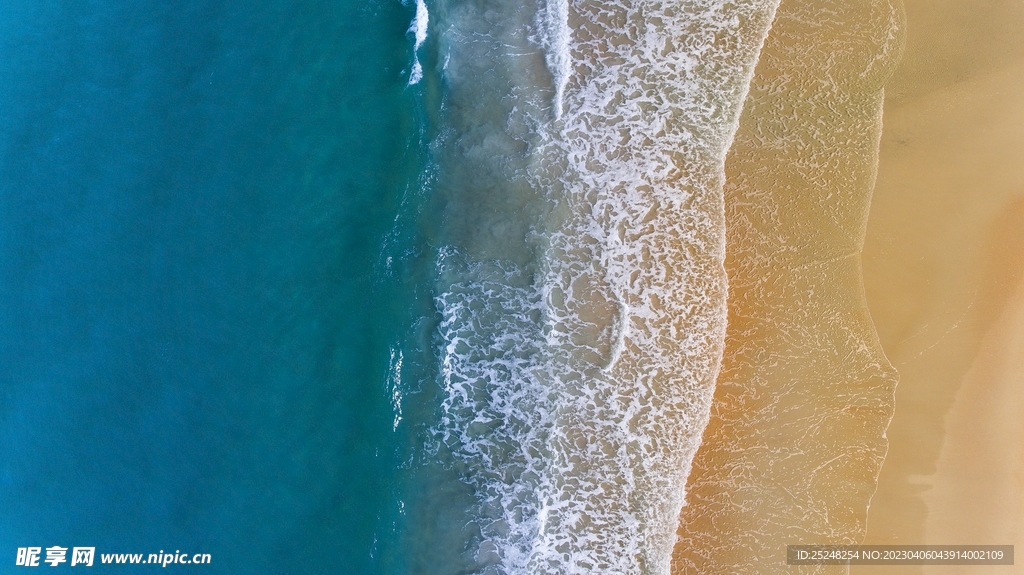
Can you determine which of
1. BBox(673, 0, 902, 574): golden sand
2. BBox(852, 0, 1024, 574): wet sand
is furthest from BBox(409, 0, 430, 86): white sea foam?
BBox(852, 0, 1024, 574): wet sand

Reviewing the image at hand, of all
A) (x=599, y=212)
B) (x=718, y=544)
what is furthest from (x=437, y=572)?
(x=599, y=212)

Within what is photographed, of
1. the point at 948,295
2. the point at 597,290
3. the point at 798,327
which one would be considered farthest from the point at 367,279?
the point at 948,295

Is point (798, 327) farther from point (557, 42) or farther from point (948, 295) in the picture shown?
point (557, 42)

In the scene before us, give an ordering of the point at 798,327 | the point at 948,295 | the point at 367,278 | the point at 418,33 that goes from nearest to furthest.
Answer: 1. the point at 798,327
2. the point at 948,295
3. the point at 367,278
4. the point at 418,33

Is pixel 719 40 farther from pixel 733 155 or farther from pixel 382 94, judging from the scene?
pixel 382 94

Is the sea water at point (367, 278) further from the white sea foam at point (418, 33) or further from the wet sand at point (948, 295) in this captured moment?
the wet sand at point (948, 295)

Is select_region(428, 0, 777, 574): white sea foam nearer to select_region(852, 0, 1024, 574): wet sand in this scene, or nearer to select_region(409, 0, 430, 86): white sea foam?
select_region(409, 0, 430, 86): white sea foam
